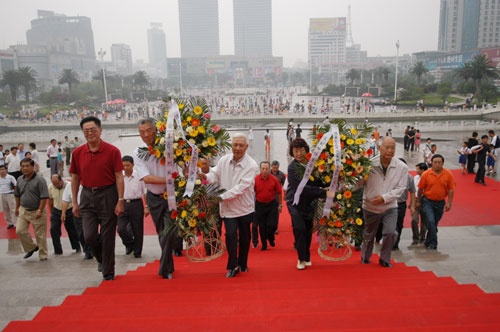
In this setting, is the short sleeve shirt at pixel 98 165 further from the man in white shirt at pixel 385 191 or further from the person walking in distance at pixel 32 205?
the man in white shirt at pixel 385 191

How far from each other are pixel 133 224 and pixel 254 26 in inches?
7231

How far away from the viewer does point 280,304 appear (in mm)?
2725

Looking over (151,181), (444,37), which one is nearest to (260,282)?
(151,181)

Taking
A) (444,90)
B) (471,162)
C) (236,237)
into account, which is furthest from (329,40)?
(236,237)

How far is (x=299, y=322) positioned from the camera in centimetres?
236

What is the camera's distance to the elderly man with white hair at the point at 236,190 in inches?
142

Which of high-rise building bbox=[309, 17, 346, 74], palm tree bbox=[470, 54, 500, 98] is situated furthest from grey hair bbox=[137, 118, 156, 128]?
high-rise building bbox=[309, 17, 346, 74]

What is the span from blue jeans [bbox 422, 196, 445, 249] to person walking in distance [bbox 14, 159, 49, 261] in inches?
213

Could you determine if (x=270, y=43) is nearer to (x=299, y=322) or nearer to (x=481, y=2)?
(x=481, y=2)

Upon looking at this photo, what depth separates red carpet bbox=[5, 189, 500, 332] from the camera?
235 cm

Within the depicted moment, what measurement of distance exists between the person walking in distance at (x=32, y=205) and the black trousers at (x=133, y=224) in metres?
1.09

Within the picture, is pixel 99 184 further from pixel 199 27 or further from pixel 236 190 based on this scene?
pixel 199 27

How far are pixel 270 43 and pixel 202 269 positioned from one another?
603ft

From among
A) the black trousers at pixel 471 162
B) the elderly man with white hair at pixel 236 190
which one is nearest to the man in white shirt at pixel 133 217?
the elderly man with white hair at pixel 236 190
